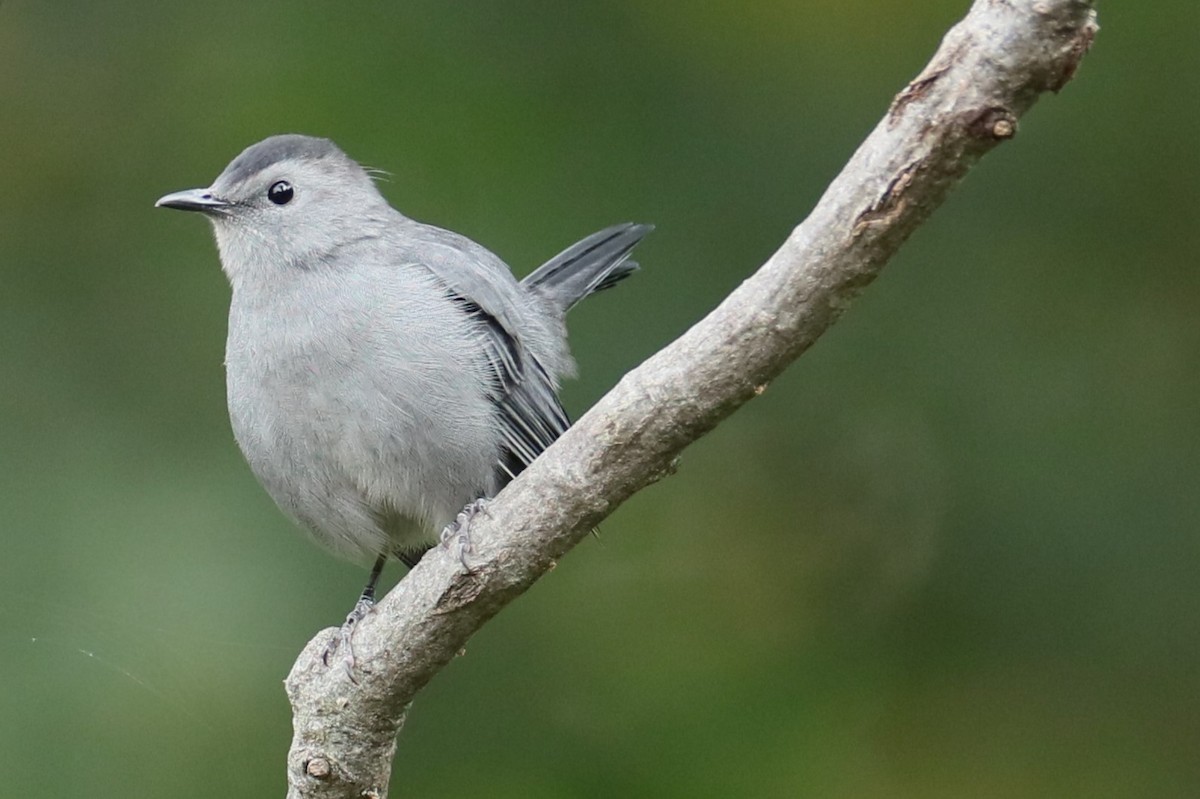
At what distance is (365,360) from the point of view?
3.80 m

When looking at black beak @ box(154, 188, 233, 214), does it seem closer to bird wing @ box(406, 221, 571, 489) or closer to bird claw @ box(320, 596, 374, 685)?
bird wing @ box(406, 221, 571, 489)

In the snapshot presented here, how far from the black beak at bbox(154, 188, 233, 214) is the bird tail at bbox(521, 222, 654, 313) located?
100 centimetres

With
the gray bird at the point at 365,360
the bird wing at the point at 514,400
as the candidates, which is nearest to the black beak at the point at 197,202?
the gray bird at the point at 365,360

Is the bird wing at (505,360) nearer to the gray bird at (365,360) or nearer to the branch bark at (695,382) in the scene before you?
the gray bird at (365,360)

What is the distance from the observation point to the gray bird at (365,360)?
3816 mm

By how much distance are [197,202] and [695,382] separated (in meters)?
2.10

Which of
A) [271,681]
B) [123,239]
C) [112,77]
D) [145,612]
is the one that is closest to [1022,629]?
[271,681]

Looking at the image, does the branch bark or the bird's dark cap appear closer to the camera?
the branch bark

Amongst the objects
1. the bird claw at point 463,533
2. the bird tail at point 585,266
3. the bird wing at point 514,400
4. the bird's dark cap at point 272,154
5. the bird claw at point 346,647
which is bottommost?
the bird claw at point 346,647

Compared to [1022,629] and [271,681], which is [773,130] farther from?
[271,681]

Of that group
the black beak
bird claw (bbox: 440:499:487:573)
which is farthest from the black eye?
bird claw (bbox: 440:499:487:573)

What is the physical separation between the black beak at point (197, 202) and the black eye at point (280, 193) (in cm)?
13

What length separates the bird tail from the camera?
4.70 m

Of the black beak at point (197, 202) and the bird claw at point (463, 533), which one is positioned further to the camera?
the black beak at point (197, 202)
